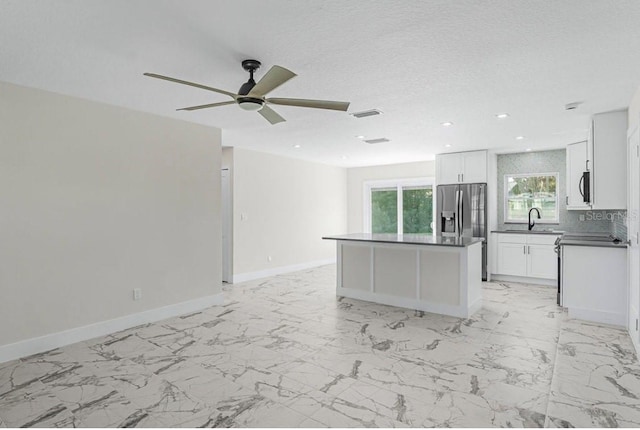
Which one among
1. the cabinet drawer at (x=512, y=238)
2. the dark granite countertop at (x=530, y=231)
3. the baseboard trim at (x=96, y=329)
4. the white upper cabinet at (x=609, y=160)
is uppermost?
the white upper cabinet at (x=609, y=160)

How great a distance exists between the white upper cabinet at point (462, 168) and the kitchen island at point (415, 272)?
2199 millimetres

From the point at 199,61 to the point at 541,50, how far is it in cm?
258

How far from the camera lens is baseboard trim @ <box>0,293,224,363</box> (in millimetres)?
3270

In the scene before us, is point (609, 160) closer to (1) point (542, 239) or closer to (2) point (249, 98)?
(1) point (542, 239)

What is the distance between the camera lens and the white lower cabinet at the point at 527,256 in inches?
241

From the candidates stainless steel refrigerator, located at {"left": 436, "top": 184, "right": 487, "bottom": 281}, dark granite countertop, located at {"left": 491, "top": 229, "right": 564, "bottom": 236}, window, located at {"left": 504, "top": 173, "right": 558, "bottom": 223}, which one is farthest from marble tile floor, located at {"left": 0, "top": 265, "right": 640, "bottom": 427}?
window, located at {"left": 504, "top": 173, "right": 558, "bottom": 223}

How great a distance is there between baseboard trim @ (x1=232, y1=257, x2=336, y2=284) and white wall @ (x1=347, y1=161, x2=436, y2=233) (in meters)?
→ 1.22

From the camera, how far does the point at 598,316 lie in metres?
4.13

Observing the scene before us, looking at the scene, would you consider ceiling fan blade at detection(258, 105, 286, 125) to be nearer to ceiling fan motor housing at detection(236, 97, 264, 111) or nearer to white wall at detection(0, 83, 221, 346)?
ceiling fan motor housing at detection(236, 97, 264, 111)

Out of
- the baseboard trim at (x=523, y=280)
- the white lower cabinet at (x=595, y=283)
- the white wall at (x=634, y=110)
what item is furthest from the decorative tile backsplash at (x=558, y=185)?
the white wall at (x=634, y=110)

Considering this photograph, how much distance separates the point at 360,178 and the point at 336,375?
22.5ft

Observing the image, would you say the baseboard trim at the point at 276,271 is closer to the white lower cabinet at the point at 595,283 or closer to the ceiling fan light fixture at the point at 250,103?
the ceiling fan light fixture at the point at 250,103

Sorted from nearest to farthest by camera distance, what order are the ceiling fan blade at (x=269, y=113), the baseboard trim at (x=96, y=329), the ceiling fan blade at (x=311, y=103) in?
the ceiling fan blade at (x=311, y=103) < the ceiling fan blade at (x=269, y=113) < the baseboard trim at (x=96, y=329)

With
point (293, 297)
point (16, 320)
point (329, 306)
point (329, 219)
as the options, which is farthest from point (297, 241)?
point (16, 320)
